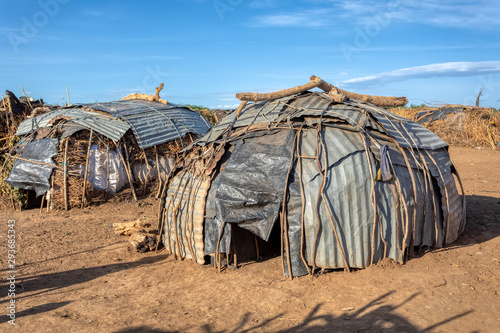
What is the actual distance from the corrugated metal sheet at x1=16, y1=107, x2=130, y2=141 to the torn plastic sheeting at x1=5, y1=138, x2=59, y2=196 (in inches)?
42.6

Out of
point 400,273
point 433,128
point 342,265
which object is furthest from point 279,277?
point 433,128

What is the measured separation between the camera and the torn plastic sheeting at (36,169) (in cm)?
1116

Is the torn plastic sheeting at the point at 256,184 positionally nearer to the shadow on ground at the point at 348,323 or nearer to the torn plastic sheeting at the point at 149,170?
the shadow on ground at the point at 348,323

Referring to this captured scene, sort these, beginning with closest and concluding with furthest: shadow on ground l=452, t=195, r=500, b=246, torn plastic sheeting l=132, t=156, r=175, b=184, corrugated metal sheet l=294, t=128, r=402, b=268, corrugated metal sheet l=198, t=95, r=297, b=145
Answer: corrugated metal sheet l=294, t=128, r=402, b=268 < corrugated metal sheet l=198, t=95, r=297, b=145 < shadow on ground l=452, t=195, r=500, b=246 < torn plastic sheeting l=132, t=156, r=175, b=184

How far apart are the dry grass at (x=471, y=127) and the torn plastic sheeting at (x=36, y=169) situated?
18.0 metres

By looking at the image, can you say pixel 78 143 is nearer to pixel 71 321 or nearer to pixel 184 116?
pixel 184 116

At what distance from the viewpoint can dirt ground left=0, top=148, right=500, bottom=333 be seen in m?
4.92

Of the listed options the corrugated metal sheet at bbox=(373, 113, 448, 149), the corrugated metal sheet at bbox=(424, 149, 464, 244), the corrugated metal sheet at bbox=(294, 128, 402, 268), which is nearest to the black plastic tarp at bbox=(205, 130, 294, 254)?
the corrugated metal sheet at bbox=(294, 128, 402, 268)

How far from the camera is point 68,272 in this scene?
700 cm

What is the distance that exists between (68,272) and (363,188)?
508cm

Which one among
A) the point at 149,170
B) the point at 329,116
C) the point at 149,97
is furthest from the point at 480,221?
the point at 149,97

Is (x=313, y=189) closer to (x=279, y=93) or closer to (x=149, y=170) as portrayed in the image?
(x=279, y=93)

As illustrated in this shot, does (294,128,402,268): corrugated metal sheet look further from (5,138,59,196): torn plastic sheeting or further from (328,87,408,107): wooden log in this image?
(5,138,59,196): torn plastic sheeting

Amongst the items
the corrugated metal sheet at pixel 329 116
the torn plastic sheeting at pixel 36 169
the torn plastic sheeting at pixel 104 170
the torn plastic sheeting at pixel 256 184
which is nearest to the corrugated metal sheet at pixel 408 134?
the corrugated metal sheet at pixel 329 116
